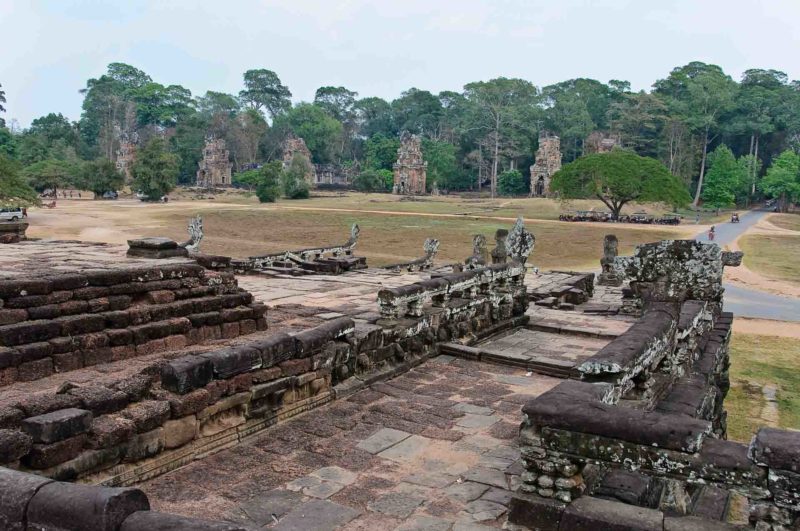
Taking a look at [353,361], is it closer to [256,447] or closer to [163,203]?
[256,447]

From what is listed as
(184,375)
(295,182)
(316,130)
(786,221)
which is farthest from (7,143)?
(184,375)

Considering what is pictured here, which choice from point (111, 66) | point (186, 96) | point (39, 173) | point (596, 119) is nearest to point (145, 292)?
point (39, 173)

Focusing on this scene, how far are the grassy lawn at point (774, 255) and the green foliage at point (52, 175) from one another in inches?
2461

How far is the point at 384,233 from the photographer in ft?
136

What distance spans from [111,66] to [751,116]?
101 meters

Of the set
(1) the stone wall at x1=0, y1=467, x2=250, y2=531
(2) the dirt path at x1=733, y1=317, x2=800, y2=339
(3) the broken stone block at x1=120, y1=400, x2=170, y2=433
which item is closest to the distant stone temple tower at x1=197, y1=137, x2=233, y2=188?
(2) the dirt path at x1=733, y1=317, x2=800, y2=339

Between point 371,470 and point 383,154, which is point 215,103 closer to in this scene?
point 383,154

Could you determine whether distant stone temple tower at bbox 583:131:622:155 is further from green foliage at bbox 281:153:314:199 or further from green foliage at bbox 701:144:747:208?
green foliage at bbox 281:153:314:199

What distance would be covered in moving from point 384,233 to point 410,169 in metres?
38.9

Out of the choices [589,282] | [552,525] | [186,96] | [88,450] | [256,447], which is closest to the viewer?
[552,525]

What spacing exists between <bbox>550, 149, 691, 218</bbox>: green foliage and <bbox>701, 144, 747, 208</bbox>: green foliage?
16.8 metres

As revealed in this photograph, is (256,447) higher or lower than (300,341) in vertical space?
lower

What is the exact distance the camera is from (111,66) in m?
115

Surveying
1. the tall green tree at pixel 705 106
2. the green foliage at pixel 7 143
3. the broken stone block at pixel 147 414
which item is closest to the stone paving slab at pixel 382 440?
the broken stone block at pixel 147 414
